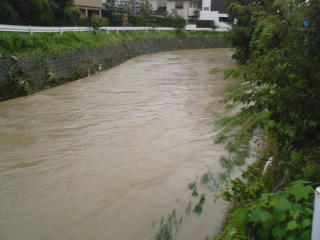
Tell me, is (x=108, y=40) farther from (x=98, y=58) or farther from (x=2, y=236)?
(x=2, y=236)

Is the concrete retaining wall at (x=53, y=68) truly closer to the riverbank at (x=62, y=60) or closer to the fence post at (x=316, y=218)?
the riverbank at (x=62, y=60)

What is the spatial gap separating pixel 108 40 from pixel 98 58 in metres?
3.43

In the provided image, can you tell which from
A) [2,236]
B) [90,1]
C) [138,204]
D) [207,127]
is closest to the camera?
[2,236]

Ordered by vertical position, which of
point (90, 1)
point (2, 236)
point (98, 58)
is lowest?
point (2, 236)

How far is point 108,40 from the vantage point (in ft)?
74.9

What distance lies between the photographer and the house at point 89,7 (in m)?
30.5

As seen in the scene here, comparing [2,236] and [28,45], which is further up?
[28,45]

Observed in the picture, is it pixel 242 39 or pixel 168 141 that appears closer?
pixel 168 141

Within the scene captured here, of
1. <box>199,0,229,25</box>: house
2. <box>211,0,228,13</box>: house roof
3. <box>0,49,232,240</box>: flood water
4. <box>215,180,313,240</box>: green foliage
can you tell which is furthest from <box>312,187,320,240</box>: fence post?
<box>211,0,228,13</box>: house roof

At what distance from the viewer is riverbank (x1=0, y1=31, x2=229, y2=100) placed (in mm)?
12562

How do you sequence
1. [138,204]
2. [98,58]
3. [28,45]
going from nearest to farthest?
1. [138,204]
2. [28,45]
3. [98,58]

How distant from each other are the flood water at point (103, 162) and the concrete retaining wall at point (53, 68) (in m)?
0.49

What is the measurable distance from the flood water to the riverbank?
568 mm

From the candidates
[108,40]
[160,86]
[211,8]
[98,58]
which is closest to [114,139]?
[160,86]
